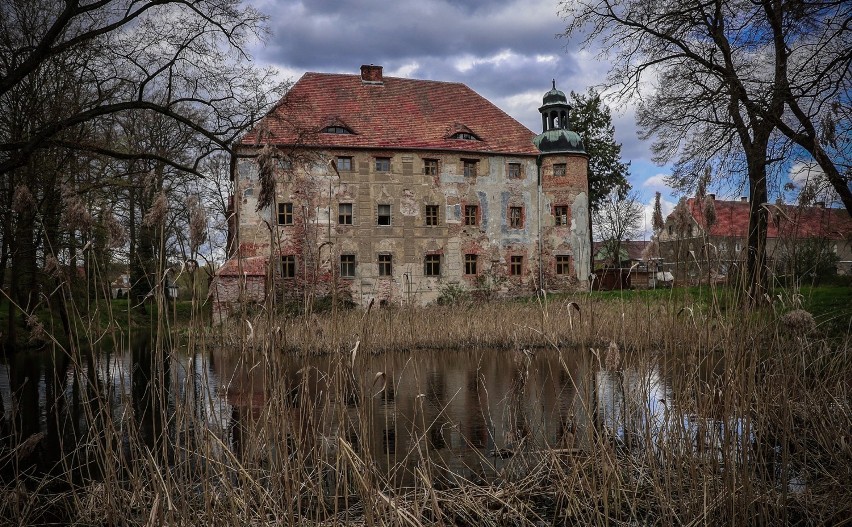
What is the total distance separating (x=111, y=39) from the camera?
12.0 metres

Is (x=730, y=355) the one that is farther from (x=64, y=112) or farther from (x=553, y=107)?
(x=553, y=107)

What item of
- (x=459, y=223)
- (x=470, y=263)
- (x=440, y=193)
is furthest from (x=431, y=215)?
(x=470, y=263)

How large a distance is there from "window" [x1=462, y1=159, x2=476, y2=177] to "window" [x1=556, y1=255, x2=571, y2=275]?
515 cm

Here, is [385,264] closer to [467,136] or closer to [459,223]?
[459,223]

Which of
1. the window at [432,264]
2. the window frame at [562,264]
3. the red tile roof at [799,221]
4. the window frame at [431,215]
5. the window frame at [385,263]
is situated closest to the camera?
the red tile roof at [799,221]

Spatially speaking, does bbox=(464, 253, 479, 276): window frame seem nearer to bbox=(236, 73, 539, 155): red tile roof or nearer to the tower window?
the tower window

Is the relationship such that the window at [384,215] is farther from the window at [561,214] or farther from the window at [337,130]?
the window at [561,214]

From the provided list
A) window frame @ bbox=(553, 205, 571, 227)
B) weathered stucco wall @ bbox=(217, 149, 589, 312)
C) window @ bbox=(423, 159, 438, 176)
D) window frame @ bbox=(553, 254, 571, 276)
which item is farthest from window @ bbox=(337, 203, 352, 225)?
window frame @ bbox=(553, 254, 571, 276)

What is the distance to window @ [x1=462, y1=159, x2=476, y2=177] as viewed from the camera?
2625cm

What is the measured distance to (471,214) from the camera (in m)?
26.3

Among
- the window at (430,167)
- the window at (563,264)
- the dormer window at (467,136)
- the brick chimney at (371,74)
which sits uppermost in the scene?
the brick chimney at (371,74)

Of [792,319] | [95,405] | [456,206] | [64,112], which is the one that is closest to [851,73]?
[792,319]

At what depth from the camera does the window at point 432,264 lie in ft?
84.0

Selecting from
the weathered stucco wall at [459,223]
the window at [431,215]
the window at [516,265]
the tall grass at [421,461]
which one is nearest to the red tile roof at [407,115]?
the weathered stucco wall at [459,223]
